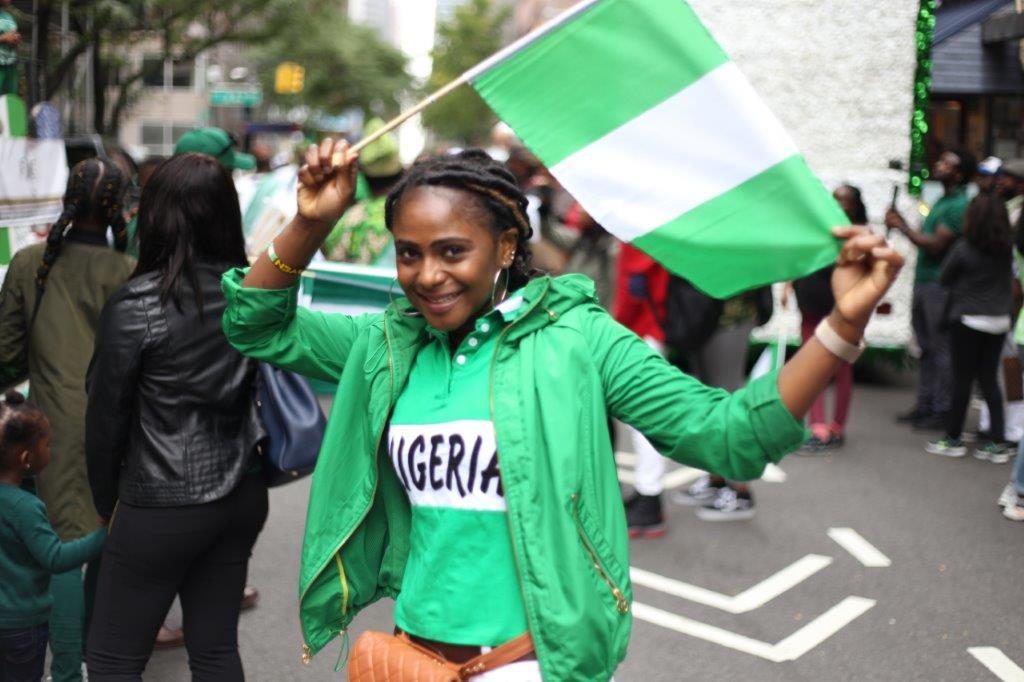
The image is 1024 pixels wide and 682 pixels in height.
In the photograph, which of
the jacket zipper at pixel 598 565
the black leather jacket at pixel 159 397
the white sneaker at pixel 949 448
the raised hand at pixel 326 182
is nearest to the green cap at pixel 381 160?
the black leather jacket at pixel 159 397

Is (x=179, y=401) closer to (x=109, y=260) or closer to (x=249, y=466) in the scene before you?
(x=249, y=466)

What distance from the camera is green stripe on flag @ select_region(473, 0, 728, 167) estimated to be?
255 cm

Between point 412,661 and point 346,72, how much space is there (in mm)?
53993

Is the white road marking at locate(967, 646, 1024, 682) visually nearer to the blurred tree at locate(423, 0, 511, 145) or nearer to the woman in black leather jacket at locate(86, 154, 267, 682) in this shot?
the woman in black leather jacket at locate(86, 154, 267, 682)

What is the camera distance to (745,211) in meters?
2.47

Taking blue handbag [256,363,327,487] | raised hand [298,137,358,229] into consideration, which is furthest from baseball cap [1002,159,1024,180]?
raised hand [298,137,358,229]

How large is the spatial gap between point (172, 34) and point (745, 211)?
52.5 feet

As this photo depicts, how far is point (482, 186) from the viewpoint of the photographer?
2410 mm

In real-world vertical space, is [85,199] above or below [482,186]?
below

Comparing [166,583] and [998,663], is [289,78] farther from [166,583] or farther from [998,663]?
[166,583]

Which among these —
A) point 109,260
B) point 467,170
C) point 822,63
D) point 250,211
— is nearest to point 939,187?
point 822,63

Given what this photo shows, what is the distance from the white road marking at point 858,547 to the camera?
5.91 m

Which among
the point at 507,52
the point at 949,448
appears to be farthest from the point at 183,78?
the point at 507,52

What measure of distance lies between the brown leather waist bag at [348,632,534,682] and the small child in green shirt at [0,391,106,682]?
150 centimetres
